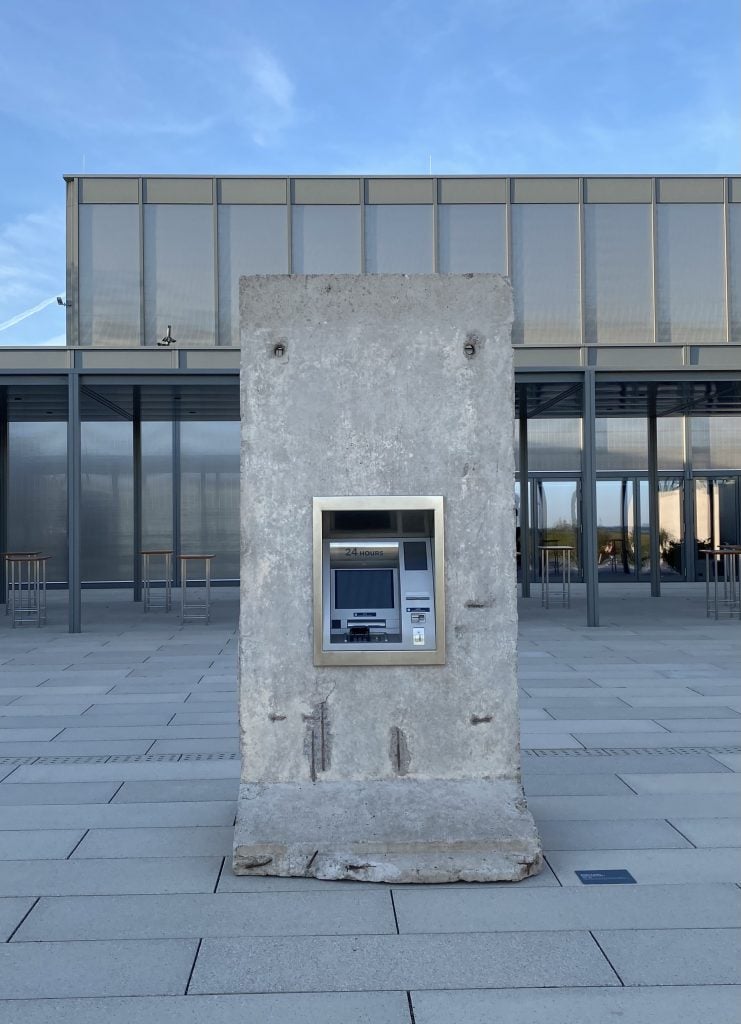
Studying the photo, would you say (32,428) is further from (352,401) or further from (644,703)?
(352,401)

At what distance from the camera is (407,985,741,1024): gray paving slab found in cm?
308

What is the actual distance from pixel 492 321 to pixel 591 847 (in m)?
2.57

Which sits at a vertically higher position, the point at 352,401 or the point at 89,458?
the point at 89,458

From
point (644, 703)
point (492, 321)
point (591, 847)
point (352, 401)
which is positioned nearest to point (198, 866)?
point (591, 847)

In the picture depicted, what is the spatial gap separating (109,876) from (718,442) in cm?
2133

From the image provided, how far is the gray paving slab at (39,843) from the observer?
4609 mm

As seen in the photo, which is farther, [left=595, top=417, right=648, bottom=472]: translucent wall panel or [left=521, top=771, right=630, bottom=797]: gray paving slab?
[left=595, top=417, right=648, bottom=472]: translucent wall panel

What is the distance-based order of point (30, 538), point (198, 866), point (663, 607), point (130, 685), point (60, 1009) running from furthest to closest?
point (30, 538) → point (663, 607) → point (130, 685) → point (198, 866) → point (60, 1009)

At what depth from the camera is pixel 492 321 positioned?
185 inches

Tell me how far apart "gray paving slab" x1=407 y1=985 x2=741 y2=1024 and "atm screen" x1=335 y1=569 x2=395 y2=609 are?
1892mm

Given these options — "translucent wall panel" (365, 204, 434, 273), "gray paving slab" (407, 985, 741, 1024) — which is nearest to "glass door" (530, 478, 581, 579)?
"translucent wall panel" (365, 204, 434, 273)

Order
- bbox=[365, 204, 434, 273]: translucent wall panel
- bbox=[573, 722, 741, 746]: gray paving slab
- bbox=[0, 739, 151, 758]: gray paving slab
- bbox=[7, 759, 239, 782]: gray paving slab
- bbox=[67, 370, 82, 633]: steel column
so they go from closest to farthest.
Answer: bbox=[7, 759, 239, 782]: gray paving slab → bbox=[0, 739, 151, 758]: gray paving slab → bbox=[573, 722, 741, 746]: gray paving slab → bbox=[67, 370, 82, 633]: steel column → bbox=[365, 204, 434, 273]: translucent wall panel

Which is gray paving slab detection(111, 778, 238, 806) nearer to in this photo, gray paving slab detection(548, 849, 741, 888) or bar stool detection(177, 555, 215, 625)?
gray paving slab detection(548, 849, 741, 888)

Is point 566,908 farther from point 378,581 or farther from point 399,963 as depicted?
point 378,581
